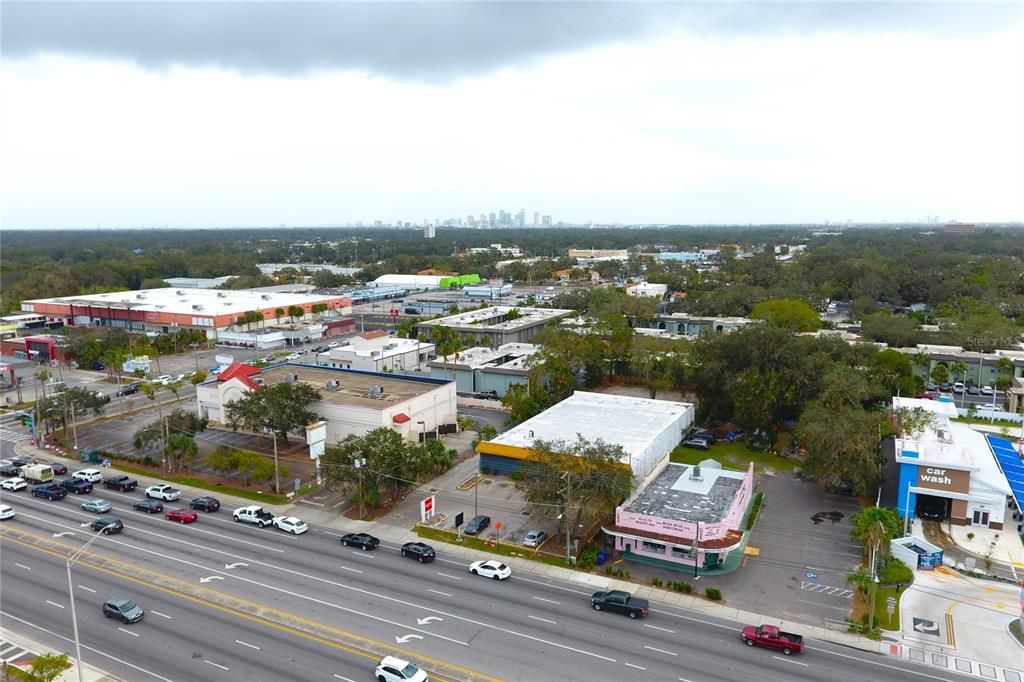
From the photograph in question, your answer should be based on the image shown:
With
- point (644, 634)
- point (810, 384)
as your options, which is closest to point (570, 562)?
point (644, 634)

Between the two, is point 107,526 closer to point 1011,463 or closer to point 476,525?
point 476,525

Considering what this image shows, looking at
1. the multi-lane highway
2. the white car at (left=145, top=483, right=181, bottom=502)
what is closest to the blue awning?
the multi-lane highway

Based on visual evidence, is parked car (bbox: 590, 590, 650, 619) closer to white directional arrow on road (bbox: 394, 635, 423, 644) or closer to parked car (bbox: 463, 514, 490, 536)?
white directional arrow on road (bbox: 394, 635, 423, 644)

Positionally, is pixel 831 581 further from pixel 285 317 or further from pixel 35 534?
pixel 285 317

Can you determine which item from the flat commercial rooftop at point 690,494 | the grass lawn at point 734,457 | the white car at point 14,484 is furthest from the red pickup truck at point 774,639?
the white car at point 14,484

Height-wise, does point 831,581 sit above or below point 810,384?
below
